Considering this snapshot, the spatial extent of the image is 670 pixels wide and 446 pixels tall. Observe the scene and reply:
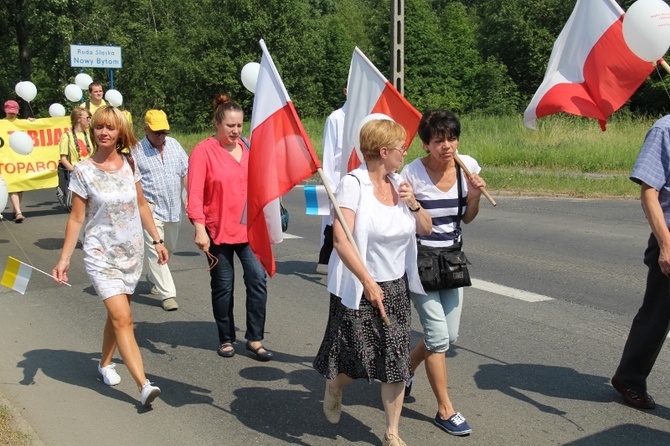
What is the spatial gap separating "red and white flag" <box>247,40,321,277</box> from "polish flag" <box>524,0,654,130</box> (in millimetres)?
1839

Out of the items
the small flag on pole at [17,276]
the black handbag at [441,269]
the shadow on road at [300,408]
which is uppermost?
the black handbag at [441,269]

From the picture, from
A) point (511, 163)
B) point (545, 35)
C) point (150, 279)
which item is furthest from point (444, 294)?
point (545, 35)

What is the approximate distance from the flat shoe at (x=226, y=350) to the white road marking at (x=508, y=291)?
9.52 ft

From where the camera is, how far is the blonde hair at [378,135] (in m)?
4.11

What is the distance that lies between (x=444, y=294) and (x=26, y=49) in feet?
107

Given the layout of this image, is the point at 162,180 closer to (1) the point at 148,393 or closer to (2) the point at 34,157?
(1) the point at 148,393

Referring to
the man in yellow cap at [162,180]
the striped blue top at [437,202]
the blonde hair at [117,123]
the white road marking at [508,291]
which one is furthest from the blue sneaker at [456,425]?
the man in yellow cap at [162,180]

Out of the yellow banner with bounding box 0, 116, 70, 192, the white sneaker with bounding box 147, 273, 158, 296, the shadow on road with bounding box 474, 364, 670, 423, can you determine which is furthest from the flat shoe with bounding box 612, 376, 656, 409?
the yellow banner with bounding box 0, 116, 70, 192

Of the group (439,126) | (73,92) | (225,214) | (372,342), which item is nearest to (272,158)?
(439,126)

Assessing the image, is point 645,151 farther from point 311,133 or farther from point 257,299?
point 311,133

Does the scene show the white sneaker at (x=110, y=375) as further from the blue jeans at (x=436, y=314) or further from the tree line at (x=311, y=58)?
the tree line at (x=311, y=58)

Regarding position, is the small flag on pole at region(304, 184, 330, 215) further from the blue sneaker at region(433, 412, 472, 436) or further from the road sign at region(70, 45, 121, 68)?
the road sign at region(70, 45, 121, 68)

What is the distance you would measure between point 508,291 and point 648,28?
11.7 ft

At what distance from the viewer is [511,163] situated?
21.1 metres
